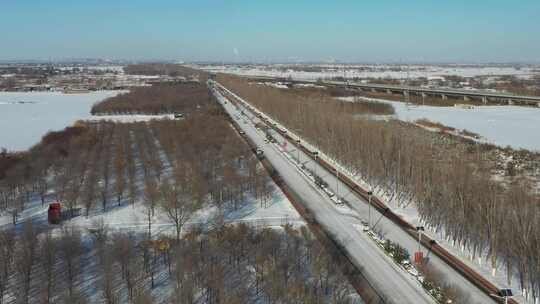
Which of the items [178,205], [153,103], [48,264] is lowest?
[48,264]

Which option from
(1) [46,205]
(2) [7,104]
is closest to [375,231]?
(1) [46,205]

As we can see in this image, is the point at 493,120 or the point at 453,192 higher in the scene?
the point at 453,192

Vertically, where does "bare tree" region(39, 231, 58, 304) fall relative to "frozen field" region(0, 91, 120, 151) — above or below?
below

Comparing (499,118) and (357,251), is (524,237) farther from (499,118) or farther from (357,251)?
(499,118)

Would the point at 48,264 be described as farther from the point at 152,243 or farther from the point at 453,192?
the point at 453,192

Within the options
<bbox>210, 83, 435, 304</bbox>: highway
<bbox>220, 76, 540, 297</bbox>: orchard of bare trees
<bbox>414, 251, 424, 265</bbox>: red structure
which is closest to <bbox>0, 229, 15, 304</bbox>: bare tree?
<bbox>210, 83, 435, 304</bbox>: highway

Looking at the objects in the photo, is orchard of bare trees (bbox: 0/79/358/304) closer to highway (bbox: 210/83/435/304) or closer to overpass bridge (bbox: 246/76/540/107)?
highway (bbox: 210/83/435/304)

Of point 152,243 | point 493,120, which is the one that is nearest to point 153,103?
point 493,120
